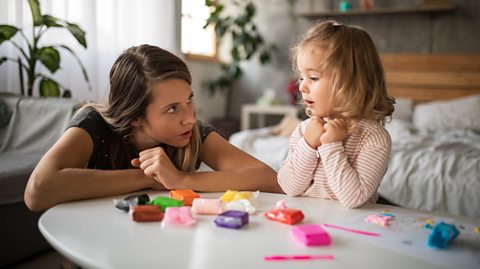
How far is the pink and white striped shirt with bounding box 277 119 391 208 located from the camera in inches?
37.6

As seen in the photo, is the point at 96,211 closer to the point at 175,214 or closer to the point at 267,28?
the point at 175,214

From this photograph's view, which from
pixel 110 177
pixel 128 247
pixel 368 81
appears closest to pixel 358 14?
pixel 368 81

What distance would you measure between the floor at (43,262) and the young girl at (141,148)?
764mm

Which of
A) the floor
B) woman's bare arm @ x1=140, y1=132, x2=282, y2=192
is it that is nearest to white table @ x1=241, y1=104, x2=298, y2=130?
the floor

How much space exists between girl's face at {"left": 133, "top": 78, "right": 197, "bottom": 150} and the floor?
0.88 m

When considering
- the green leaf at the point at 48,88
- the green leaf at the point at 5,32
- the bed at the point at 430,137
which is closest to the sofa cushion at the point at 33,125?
the green leaf at the point at 48,88

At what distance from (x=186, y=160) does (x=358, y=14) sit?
12.6 feet

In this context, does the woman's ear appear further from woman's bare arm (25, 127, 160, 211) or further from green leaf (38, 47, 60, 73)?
green leaf (38, 47, 60, 73)

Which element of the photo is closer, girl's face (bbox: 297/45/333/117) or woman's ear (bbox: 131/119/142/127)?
girl's face (bbox: 297/45/333/117)

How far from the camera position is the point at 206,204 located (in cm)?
88

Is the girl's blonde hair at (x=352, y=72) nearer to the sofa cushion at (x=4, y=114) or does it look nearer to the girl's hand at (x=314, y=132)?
the girl's hand at (x=314, y=132)

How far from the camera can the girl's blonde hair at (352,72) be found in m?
1.06

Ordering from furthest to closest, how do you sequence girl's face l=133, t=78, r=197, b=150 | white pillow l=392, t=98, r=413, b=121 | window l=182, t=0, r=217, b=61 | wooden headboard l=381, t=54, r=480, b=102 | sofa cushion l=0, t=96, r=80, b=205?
window l=182, t=0, r=217, b=61, wooden headboard l=381, t=54, r=480, b=102, white pillow l=392, t=98, r=413, b=121, sofa cushion l=0, t=96, r=80, b=205, girl's face l=133, t=78, r=197, b=150

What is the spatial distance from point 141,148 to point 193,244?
0.66m
